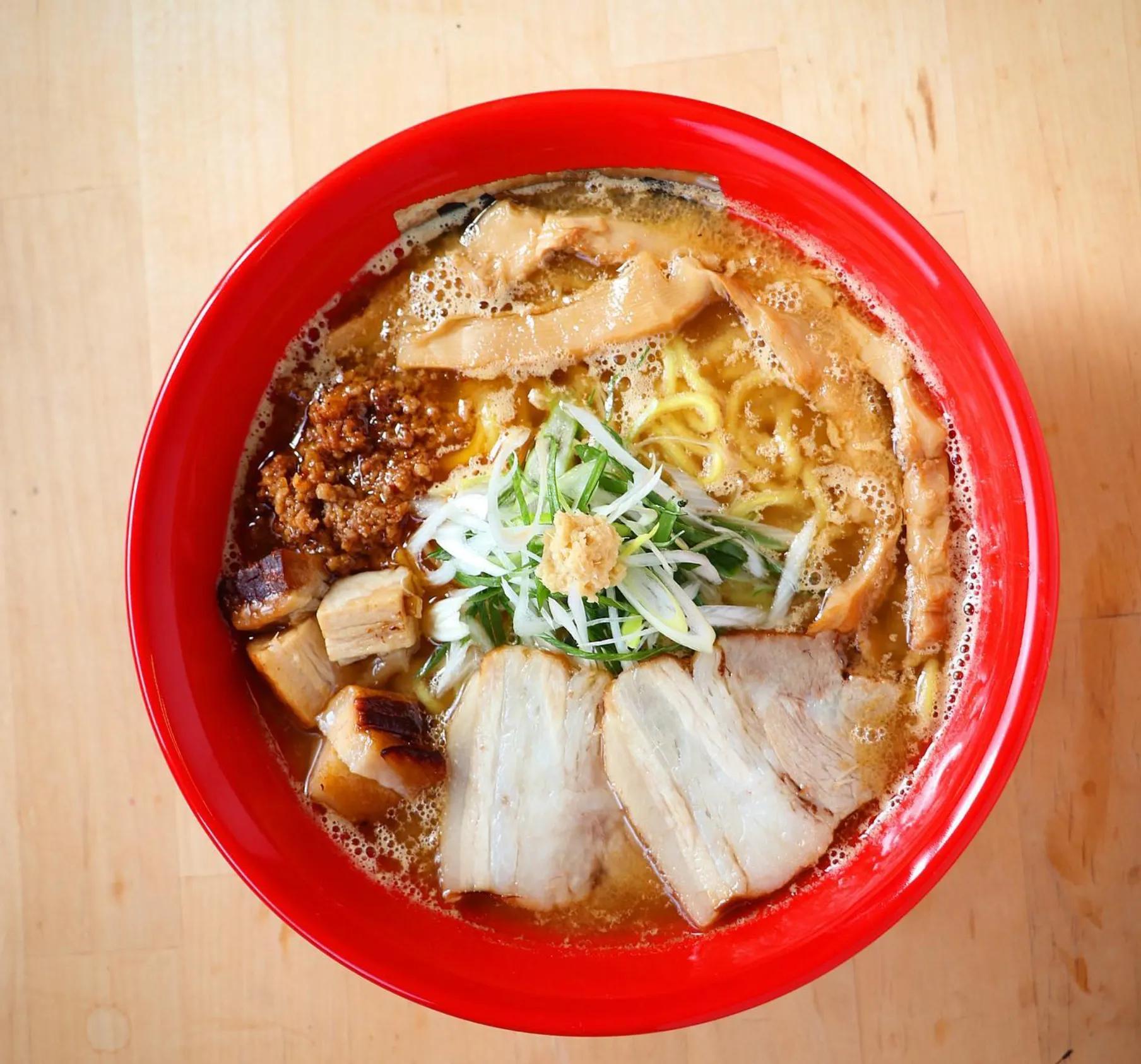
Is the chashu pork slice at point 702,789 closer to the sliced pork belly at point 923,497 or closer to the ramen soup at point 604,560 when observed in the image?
the ramen soup at point 604,560

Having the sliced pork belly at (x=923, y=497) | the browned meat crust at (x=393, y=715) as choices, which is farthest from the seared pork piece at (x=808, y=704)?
the browned meat crust at (x=393, y=715)

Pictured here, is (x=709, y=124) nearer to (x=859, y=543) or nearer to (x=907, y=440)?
(x=907, y=440)

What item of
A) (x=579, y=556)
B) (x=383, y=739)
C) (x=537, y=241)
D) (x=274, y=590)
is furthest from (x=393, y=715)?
(x=537, y=241)

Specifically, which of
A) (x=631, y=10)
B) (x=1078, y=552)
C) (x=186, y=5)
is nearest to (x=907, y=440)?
(x=1078, y=552)

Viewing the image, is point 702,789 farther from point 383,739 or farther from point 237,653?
point 237,653

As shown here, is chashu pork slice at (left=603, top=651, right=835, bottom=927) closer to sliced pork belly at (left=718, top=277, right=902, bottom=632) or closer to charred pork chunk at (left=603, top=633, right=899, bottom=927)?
charred pork chunk at (left=603, top=633, right=899, bottom=927)
